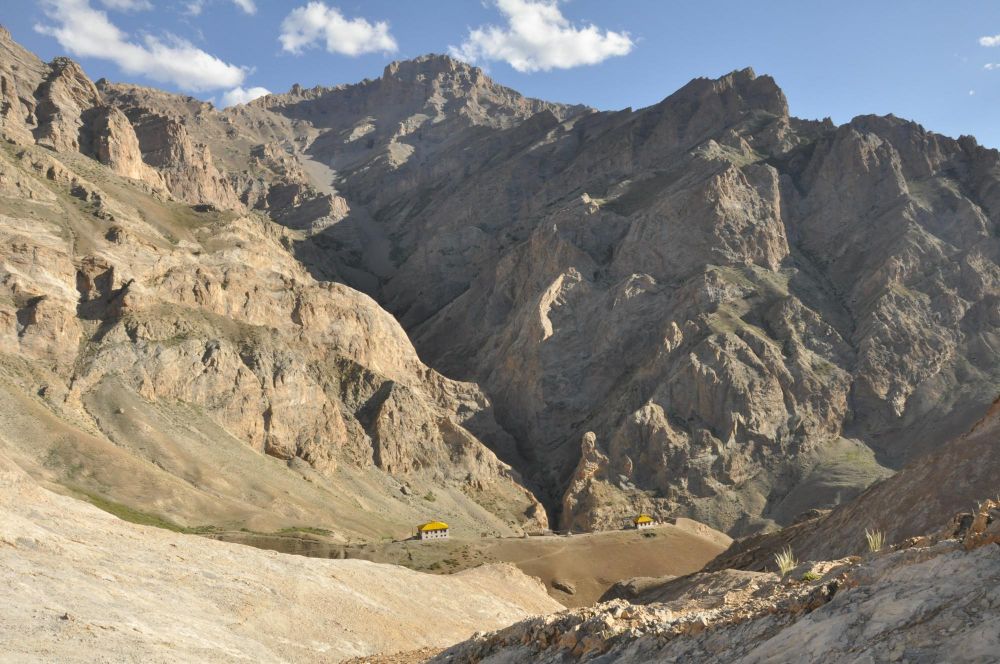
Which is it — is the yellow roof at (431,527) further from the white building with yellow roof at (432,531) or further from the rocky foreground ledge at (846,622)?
the rocky foreground ledge at (846,622)

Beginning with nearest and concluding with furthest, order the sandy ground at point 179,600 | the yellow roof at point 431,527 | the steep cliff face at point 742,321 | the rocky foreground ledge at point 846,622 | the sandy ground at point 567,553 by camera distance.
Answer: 1. the rocky foreground ledge at point 846,622
2. the sandy ground at point 179,600
3. the sandy ground at point 567,553
4. the yellow roof at point 431,527
5. the steep cliff face at point 742,321

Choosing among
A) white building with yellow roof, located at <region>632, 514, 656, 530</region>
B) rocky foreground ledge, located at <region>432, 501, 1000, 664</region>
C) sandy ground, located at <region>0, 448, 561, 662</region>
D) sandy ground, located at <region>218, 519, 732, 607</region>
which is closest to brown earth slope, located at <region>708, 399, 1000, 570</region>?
sandy ground, located at <region>0, 448, 561, 662</region>

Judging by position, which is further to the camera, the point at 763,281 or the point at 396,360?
the point at 763,281

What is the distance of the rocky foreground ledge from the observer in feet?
30.7

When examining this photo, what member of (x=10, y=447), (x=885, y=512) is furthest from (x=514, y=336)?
(x=885, y=512)

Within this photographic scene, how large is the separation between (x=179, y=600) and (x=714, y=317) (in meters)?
116

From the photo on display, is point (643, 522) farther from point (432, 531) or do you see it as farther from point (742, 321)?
point (742, 321)

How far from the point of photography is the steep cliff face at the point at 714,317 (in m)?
118

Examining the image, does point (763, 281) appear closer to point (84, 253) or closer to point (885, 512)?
point (84, 253)

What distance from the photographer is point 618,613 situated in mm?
14406

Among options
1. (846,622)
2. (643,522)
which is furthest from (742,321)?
(846,622)

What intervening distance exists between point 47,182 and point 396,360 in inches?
2076

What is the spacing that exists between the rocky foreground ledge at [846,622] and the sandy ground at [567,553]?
2159 inches

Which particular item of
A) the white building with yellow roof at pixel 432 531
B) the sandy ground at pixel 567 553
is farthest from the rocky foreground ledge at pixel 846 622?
the white building with yellow roof at pixel 432 531
